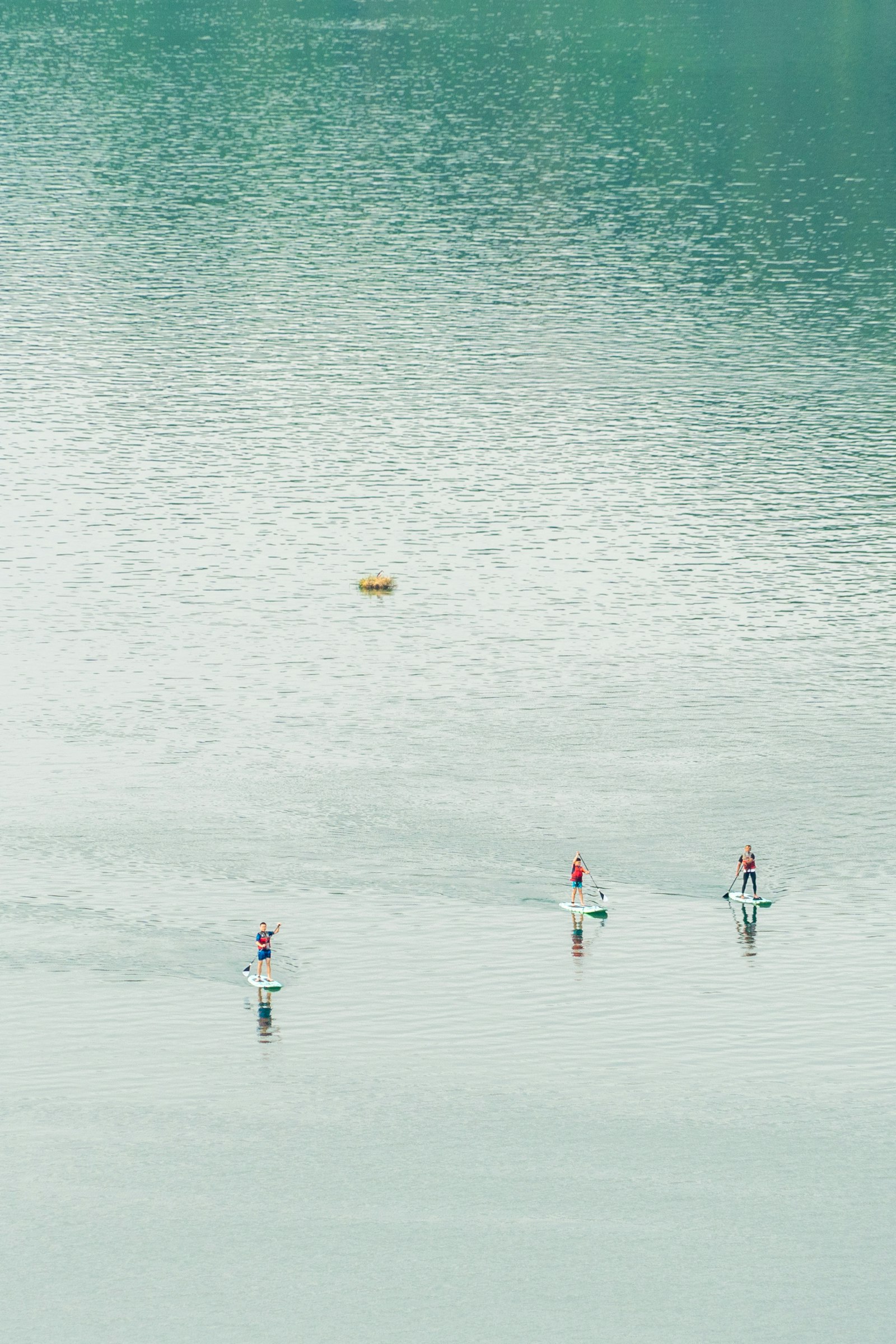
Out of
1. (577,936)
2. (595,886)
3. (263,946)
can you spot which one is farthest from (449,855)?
(263,946)

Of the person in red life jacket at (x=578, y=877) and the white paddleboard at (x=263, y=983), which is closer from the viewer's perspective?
the white paddleboard at (x=263, y=983)

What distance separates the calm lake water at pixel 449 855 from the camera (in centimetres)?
7131

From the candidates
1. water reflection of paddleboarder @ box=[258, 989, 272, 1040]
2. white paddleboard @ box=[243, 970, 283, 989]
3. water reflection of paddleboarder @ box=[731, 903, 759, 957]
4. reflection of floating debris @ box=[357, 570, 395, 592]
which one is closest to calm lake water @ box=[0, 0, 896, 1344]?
water reflection of paddleboarder @ box=[258, 989, 272, 1040]

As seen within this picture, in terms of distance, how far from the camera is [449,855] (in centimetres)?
10000

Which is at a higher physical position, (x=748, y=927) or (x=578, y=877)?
(x=578, y=877)

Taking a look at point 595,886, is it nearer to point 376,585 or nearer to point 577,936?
point 577,936

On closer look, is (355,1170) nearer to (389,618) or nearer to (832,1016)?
(832,1016)

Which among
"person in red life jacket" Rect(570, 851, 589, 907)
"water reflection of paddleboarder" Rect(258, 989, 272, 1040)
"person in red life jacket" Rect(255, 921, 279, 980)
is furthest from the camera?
"person in red life jacket" Rect(570, 851, 589, 907)

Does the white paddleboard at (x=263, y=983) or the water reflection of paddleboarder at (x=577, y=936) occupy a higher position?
the water reflection of paddleboarder at (x=577, y=936)

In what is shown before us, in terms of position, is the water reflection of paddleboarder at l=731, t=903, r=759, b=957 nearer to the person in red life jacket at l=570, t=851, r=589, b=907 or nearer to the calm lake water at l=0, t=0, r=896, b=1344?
the calm lake water at l=0, t=0, r=896, b=1344

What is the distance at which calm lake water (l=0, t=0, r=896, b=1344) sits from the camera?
7131cm

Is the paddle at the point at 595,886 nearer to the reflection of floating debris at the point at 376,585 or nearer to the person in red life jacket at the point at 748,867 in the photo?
the person in red life jacket at the point at 748,867

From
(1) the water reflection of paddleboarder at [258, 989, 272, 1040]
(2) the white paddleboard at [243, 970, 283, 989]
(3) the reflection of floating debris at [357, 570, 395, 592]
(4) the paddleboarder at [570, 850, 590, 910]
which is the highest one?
(3) the reflection of floating debris at [357, 570, 395, 592]

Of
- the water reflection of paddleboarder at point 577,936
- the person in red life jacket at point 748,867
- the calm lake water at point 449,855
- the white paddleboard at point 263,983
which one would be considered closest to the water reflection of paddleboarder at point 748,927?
the calm lake water at point 449,855
